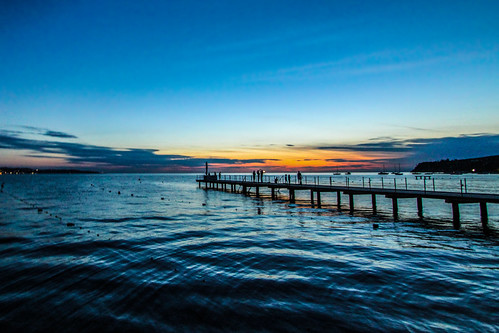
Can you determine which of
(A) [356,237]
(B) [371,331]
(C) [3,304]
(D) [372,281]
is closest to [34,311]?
(C) [3,304]

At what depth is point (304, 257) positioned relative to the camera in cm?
1194

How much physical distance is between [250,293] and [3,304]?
23.3ft

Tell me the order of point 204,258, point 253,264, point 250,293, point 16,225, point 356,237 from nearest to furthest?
point 250,293, point 253,264, point 204,258, point 356,237, point 16,225

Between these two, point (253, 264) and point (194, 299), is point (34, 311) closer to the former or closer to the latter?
point (194, 299)

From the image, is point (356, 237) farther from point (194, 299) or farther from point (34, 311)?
point (34, 311)

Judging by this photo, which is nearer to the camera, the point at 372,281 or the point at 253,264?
the point at 372,281

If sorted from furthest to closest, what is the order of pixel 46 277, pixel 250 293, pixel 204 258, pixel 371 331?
1. pixel 204 258
2. pixel 46 277
3. pixel 250 293
4. pixel 371 331

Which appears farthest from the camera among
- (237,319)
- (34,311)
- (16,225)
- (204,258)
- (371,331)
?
(16,225)

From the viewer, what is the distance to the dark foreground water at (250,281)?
271 inches

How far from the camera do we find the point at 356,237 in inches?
619

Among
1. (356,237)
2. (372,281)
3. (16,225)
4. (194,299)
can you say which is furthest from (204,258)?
(16,225)

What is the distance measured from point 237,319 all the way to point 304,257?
5649mm

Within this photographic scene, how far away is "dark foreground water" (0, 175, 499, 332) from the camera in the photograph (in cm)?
689

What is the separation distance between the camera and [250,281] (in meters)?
9.29
